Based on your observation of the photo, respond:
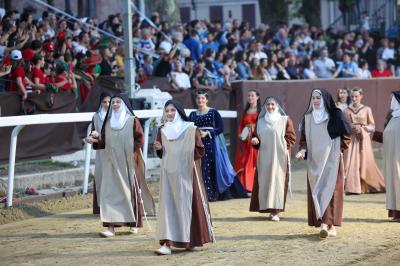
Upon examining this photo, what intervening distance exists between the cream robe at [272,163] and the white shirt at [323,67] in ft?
37.6

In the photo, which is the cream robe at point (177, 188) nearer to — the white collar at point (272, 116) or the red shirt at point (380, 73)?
the white collar at point (272, 116)

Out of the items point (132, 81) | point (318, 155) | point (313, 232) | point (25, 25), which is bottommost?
point (313, 232)

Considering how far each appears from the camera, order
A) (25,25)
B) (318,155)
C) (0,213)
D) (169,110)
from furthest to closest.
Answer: (25,25)
(0,213)
(318,155)
(169,110)

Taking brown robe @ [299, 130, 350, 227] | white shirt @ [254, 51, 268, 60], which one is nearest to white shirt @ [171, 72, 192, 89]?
white shirt @ [254, 51, 268, 60]

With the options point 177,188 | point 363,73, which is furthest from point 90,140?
point 363,73

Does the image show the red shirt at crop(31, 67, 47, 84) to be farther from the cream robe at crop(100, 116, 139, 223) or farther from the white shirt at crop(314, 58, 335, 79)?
the white shirt at crop(314, 58, 335, 79)

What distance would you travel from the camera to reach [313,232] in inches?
474

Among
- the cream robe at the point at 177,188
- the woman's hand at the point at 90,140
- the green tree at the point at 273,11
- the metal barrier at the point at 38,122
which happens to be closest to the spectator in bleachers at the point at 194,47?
the metal barrier at the point at 38,122

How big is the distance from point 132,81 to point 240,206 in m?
3.14

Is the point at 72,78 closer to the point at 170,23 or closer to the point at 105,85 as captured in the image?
the point at 105,85

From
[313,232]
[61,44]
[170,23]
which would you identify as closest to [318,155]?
[313,232]

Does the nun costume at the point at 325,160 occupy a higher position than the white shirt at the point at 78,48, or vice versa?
the white shirt at the point at 78,48

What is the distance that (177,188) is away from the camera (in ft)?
35.5

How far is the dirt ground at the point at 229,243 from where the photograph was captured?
10383 mm
